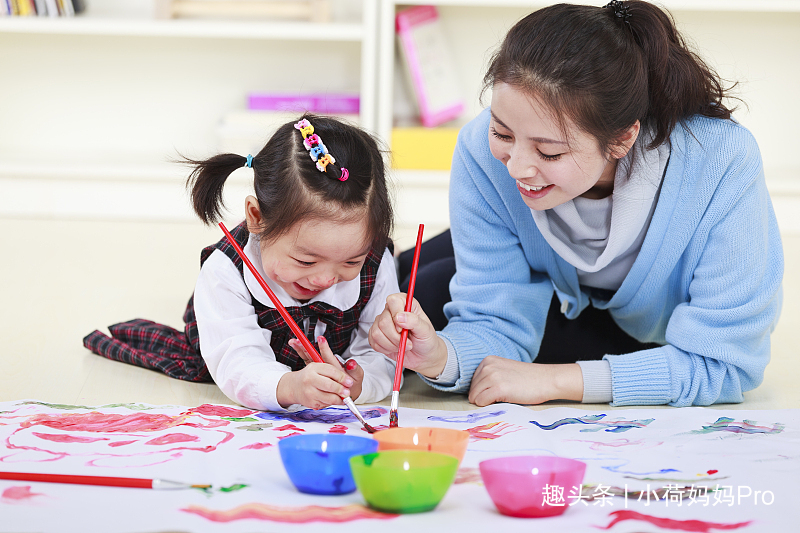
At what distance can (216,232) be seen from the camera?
2.36m

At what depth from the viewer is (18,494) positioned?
617 millimetres

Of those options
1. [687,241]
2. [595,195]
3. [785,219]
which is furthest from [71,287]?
[785,219]

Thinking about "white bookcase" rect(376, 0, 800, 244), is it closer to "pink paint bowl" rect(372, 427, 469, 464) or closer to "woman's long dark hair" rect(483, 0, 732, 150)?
"woman's long dark hair" rect(483, 0, 732, 150)

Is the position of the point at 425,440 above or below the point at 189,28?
below

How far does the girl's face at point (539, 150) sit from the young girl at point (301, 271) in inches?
6.4

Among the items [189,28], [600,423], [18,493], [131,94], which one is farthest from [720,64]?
[18,493]

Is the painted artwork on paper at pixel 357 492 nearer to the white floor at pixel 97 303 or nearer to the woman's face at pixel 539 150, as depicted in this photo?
the white floor at pixel 97 303

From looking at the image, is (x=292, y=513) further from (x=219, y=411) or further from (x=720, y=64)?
(x=720, y=64)

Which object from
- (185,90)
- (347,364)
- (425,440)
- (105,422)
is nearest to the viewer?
(425,440)

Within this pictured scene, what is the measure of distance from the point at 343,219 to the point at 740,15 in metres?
2.05

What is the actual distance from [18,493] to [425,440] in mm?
323

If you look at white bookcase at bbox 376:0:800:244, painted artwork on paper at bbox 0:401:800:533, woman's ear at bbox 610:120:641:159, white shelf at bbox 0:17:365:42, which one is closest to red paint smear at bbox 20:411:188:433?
painted artwork on paper at bbox 0:401:800:533

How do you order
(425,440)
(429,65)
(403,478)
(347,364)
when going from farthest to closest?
(429,65), (347,364), (425,440), (403,478)

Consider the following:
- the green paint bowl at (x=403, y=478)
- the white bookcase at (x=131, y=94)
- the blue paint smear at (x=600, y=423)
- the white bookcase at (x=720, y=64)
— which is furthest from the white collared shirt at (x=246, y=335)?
the white bookcase at (x=131, y=94)
